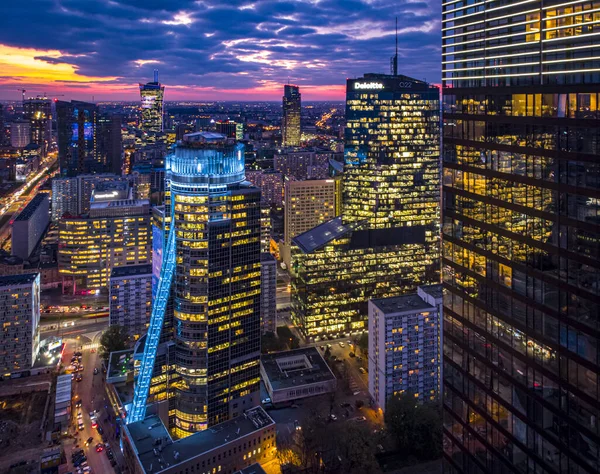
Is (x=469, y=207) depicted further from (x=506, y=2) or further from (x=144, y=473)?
(x=144, y=473)

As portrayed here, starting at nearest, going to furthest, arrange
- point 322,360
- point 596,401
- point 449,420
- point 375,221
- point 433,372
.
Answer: point 596,401
point 449,420
point 433,372
point 322,360
point 375,221

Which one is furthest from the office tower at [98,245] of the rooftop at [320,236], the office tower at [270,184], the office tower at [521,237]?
the office tower at [521,237]

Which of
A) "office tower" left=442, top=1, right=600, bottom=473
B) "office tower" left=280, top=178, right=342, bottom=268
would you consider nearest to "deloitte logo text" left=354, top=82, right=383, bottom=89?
"office tower" left=280, top=178, right=342, bottom=268

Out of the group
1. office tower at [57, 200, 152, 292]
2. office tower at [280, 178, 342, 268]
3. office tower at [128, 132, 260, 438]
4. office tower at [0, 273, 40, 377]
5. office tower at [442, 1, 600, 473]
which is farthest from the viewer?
office tower at [280, 178, 342, 268]

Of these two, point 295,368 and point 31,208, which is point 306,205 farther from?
point 31,208

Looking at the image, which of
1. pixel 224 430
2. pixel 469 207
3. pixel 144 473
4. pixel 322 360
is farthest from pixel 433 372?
pixel 469 207

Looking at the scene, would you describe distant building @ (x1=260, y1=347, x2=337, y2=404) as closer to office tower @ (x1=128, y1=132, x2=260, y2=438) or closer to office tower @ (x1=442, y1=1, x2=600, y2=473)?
office tower @ (x1=128, y1=132, x2=260, y2=438)
